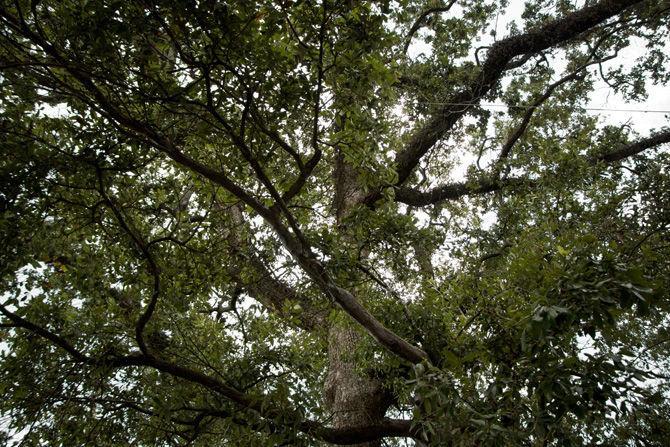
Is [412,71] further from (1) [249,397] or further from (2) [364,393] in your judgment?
Answer: (1) [249,397]

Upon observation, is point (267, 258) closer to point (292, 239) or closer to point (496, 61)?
point (292, 239)

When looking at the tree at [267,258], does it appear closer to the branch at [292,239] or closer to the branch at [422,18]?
the branch at [292,239]

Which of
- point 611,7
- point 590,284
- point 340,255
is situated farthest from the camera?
point 611,7

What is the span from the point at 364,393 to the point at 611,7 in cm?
669

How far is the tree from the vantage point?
84.1 inches

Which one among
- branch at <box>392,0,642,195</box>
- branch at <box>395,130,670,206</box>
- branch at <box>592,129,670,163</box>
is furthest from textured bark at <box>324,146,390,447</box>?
branch at <box>592,129,670,163</box>

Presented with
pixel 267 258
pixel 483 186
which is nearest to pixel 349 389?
pixel 267 258

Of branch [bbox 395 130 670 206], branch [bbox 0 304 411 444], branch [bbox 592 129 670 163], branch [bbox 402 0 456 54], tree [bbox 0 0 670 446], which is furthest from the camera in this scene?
branch [bbox 402 0 456 54]

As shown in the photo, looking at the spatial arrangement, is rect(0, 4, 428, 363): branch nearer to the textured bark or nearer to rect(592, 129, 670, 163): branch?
the textured bark

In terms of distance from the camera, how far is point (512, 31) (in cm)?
671

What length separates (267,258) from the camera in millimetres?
4156

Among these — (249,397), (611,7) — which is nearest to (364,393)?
(249,397)

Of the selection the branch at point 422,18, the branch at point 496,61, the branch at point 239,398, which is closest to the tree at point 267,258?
the branch at point 239,398

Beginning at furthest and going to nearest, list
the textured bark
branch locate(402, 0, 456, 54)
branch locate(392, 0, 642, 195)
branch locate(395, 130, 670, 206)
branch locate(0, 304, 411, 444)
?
1. branch locate(402, 0, 456, 54)
2. branch locate(392, 0, 642, 195)
3. branch locate(395, 130, 670, 206)
4. the textured bark
5. branch locate(0, 304, 411, 444)
